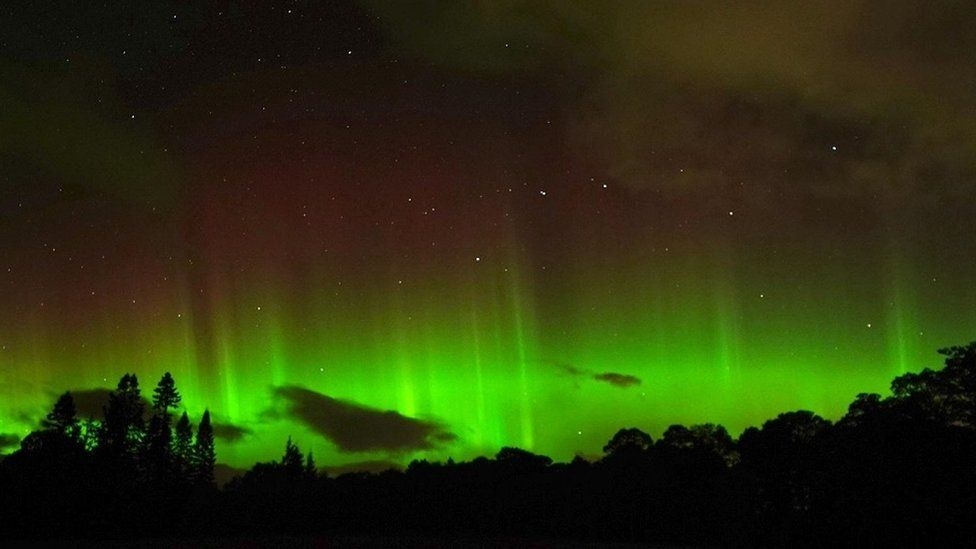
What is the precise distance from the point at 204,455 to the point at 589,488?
4140cm

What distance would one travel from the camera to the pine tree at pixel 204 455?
236 feet

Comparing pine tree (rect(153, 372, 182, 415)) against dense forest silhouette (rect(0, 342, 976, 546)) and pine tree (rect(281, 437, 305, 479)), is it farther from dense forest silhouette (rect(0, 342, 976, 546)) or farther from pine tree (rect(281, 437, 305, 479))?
pine tree (rect(281, 437, 305, 479))

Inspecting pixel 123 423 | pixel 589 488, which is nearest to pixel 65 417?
pixel 123 423

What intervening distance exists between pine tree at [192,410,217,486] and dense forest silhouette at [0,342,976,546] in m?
0.18

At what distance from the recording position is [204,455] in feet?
241

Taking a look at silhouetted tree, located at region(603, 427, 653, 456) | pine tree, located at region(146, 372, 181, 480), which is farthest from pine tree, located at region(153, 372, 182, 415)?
silhouetted tree, located at region(603, 427, 653, 456)

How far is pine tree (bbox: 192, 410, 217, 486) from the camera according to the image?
7188 centimetres

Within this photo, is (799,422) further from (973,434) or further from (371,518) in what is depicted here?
(371,518)

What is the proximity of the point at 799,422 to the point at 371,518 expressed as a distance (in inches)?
1080

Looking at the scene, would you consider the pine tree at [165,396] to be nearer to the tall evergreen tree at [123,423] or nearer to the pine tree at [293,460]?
the tall evergreen tree at [123,423]

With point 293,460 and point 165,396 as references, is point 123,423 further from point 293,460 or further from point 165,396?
point 293,460

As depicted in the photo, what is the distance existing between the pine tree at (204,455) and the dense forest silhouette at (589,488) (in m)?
0.18

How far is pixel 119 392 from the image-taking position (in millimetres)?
62344

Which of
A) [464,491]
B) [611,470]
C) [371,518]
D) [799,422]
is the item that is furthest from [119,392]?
[799,422]
